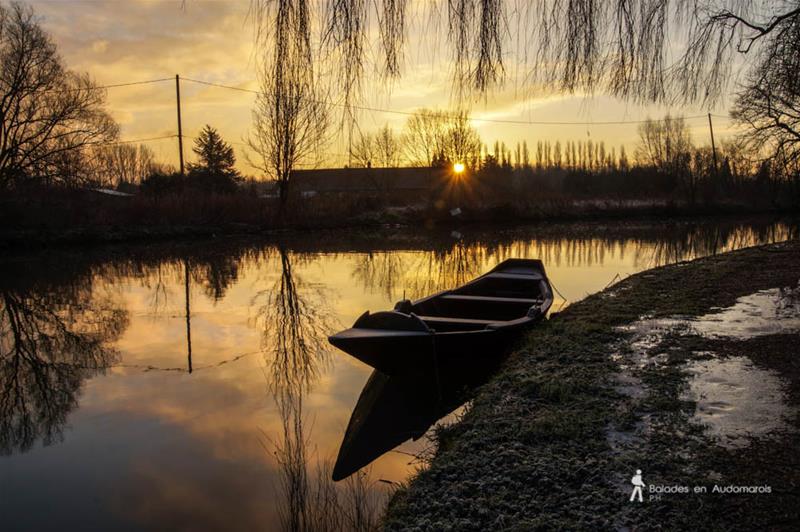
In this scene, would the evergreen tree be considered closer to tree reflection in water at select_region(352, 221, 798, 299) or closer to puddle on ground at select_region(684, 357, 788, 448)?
tree reflection in water at select_region(352, 221, 798, 299)

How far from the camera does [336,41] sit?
2.56m

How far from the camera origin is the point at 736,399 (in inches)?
184

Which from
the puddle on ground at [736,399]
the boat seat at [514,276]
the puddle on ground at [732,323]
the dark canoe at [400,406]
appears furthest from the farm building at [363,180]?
the puddle on ground at [736,399]

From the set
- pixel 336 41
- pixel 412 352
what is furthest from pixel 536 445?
pixel 336 41

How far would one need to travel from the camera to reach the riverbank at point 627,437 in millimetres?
3193

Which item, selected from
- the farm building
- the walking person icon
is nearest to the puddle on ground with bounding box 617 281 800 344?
the walking person icon

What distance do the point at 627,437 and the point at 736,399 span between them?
127 centimetres

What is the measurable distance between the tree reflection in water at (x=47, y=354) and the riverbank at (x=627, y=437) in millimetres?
4615

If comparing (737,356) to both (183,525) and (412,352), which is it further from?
(183,525)

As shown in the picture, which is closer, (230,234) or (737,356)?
(737,356)

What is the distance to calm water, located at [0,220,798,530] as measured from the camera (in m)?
4.55

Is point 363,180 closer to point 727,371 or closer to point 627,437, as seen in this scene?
point 727,371

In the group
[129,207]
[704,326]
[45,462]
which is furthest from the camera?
[129,207]

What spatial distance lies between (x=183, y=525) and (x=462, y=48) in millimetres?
3911
